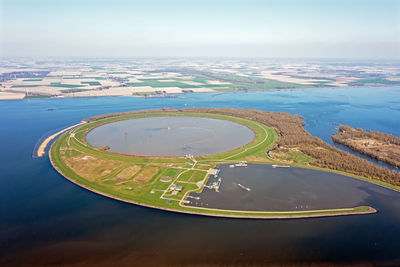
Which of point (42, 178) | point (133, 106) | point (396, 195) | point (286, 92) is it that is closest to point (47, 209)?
point (42, 178)

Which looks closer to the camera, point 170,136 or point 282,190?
point 282,190

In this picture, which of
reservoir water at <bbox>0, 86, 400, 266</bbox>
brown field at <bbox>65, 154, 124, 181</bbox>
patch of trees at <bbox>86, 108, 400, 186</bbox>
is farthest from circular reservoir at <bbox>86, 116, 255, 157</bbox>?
reservoir water at <bbox>0, 86, 400, 266</bbox>

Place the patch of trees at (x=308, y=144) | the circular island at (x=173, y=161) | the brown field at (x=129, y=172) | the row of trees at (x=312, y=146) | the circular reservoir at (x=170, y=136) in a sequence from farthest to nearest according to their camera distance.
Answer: the circular reservoir at (x=170, y=136) < the patch of trees at (x=308, y=144) < the row of trees at (x=312, y=146) < the brown field at (x=129, y=172) < the circular island at (x=173, y=161)

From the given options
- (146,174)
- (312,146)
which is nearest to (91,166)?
(146,174)

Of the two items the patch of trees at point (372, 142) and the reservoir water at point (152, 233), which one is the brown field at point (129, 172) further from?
the patch of trees at point (372, 142)

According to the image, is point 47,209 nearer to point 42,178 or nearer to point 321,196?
point 42,178

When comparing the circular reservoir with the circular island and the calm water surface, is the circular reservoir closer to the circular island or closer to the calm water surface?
the circular island

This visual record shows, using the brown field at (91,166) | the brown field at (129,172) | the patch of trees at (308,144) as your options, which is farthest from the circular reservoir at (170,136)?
the patch of trees at (308,144)

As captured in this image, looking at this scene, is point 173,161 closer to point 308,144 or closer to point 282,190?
point 282,190
